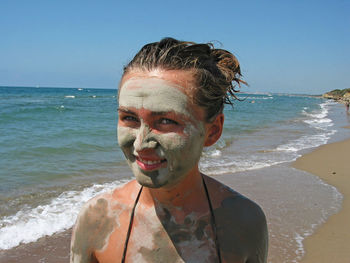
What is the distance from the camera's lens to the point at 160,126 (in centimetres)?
147

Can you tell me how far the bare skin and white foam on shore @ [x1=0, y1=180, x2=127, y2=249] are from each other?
3.30 meters

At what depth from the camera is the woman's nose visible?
143cm

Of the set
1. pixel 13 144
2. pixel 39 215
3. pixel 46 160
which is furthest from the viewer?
pixel 13 144

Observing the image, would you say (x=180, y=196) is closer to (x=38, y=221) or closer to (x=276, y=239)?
(x=276, y=239)

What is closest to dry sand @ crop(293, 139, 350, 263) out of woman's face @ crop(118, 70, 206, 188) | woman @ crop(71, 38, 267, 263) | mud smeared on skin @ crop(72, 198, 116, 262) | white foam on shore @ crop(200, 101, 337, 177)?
white foam on shore @ crop(200, 101, 337, 177)

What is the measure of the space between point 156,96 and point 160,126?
135 millimetres

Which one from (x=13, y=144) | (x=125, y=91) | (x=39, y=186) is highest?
(x=125, y=91)

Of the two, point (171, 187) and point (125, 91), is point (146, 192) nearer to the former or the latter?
point (171, 187)

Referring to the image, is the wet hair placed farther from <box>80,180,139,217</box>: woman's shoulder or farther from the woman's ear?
<box>80,180,139,217</box>: woman's shoulder

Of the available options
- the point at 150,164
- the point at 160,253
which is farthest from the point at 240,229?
the point at 150,164

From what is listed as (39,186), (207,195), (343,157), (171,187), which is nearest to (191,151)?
(171,187)

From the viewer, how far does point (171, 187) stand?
1633 mm

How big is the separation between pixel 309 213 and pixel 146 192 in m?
5.43

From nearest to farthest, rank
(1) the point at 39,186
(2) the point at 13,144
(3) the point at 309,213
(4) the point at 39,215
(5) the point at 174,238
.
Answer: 1. (5) the point at 174,238
2. (4) the point at 39,215
3. (3) the point at 309,213
4. (1) the point at 39,186
5. (2) the point at 13,144
